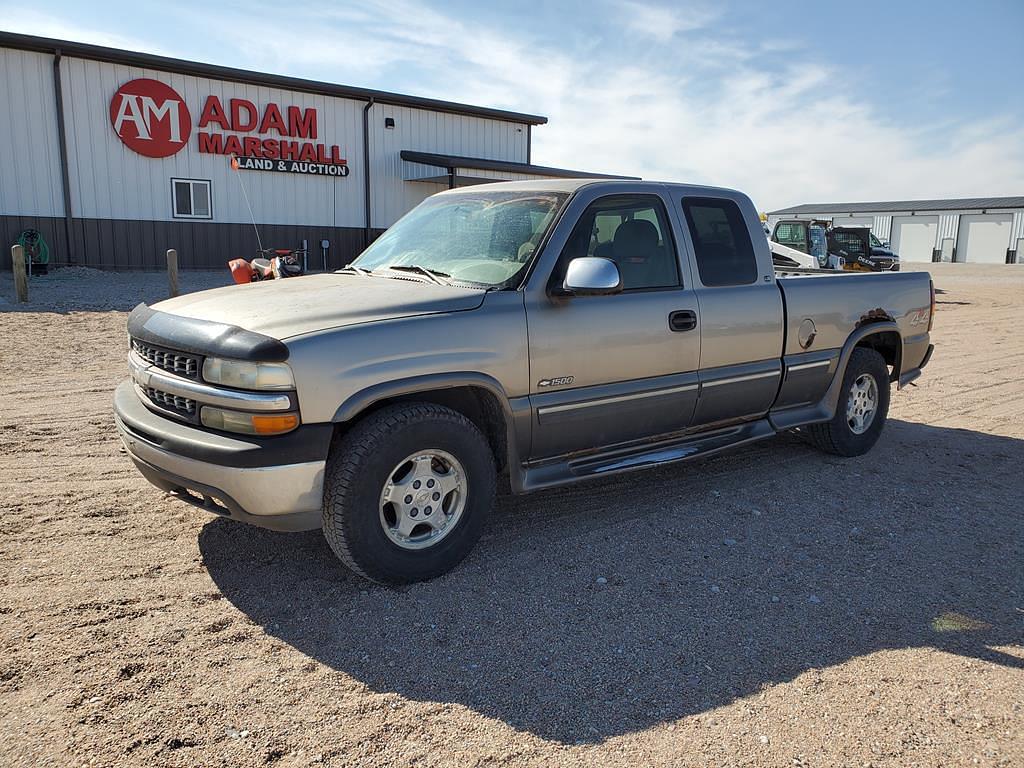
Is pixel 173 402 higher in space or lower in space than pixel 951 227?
lower

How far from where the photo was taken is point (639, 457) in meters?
4.63

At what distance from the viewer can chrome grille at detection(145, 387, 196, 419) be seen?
357 cm

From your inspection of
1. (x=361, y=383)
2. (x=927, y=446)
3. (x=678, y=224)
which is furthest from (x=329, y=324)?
(x=927, y=446)

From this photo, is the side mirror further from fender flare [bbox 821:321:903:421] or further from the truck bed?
fender flare [bbox 821:321:903:421]

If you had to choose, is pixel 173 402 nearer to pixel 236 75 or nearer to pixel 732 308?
pixel 732 308

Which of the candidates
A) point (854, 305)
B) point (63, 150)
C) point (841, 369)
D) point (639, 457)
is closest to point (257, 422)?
point (639, 457)

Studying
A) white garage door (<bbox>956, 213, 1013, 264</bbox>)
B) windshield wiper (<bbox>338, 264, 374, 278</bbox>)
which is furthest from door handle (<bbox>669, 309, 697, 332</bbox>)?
white garage door (<bbox>956, 213, 1013, 264</bbox>)

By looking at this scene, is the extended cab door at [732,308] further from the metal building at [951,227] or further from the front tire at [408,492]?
the metal building at [951,227]

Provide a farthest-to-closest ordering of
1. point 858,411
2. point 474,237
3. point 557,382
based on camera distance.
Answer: point 858,411, point 474,237, point 557,382

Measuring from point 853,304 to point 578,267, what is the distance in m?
2.85

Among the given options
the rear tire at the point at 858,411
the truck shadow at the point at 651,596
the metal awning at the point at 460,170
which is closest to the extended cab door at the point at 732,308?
the truck shadow at the point at 651,596

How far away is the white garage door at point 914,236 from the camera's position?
5694cm

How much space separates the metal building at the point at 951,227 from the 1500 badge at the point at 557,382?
55424 mm

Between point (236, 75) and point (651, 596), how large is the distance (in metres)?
21.0
